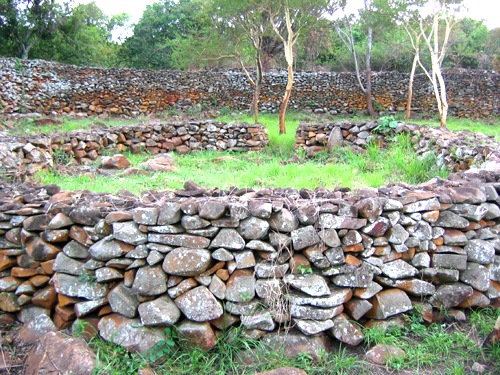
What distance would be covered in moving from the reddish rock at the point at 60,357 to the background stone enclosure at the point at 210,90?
12.0 metres

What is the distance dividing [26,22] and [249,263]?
1934cm

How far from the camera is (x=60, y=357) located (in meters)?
2.50

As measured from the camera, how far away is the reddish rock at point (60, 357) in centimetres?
245

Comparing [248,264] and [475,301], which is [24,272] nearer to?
[248,264]

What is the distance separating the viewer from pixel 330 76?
16.2 metres

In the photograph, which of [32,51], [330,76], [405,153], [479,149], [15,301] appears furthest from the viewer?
[32,51]

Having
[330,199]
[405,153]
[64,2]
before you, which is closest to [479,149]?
[405,153]

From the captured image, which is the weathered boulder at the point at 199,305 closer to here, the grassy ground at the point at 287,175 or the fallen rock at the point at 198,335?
the fallen rock at the point at 198,335

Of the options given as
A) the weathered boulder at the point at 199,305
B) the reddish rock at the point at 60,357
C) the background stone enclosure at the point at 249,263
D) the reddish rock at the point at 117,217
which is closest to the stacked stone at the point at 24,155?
the background stone enclosure at the point at 249,263

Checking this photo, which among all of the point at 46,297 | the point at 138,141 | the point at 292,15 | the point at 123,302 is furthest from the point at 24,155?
the point at 292,15

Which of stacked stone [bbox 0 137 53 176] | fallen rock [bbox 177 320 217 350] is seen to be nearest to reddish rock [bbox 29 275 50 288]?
fallen rock [bbox 177 320 217 350]

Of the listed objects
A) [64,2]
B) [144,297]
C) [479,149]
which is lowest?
[144,297]

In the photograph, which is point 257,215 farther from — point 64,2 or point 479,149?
point 64,2

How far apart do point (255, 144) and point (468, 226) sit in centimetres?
642
